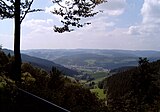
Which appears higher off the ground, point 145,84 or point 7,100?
point 7,100

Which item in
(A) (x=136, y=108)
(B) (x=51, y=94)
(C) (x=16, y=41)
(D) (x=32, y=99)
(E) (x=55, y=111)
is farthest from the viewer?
(C) (x=16, y=41)

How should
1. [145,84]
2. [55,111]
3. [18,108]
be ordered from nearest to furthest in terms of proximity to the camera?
[55,111]
[18,108]
[145,84]

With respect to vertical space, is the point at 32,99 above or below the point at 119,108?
above

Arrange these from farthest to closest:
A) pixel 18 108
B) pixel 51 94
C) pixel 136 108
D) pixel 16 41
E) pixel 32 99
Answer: pixel 16 41 < pixel 51 94 < pixel 136 108 < pixel 18 108 < pixel 32 99

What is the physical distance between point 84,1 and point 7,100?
31.3ft

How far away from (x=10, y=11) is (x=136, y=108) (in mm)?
9463

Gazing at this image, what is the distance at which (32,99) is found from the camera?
33.0ft

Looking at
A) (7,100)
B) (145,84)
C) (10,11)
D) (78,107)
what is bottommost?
(145,84)

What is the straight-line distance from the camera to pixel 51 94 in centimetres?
1490

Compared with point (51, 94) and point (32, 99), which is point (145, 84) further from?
point (32, 99)

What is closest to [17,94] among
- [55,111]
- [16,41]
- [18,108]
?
[18,108]

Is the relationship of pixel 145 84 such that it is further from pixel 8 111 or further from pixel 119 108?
pixel 8 111

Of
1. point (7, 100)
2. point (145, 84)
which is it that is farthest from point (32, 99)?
point (145, 84)

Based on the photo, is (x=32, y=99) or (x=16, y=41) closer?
(x=32, y=99)
